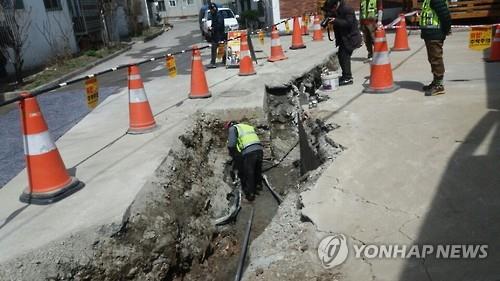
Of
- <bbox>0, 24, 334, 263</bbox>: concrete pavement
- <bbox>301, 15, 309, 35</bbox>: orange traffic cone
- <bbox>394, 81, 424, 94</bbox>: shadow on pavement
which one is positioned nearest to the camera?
<bbox>0, 24, 334, 263</bbox>: concrete pavement

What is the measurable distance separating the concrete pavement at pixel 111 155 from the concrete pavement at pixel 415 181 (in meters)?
1.77

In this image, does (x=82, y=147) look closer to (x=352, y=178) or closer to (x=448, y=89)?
(x=352, y=178)

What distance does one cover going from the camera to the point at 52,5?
18562 millimetres

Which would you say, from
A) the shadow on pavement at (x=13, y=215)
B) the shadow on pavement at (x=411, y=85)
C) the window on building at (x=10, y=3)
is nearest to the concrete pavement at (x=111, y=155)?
the shadow on pavement at (x=13, y=215)

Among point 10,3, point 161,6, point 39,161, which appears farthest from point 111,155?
point 161,6

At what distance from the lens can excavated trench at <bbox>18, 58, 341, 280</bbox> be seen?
353cm

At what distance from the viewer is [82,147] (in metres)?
5.67

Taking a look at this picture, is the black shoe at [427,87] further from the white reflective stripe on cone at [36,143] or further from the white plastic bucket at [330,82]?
the white reflective stripe on cone at [36,143]

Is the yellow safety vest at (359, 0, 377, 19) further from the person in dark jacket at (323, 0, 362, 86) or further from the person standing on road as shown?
the person in dark jacket at (323, 0, 362, 86)

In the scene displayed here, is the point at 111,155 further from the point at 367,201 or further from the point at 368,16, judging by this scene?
the point at 368,16

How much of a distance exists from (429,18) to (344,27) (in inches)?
65.9

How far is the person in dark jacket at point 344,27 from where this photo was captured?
7078 mm

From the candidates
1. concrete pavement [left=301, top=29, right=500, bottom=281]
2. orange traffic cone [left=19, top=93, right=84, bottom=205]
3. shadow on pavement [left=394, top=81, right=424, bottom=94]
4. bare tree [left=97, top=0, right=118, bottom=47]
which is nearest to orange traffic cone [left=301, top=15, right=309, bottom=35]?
bare tree [left=97, top=0, right=118, bottom=47]

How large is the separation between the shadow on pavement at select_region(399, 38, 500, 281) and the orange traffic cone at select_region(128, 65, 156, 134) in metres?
3.99
